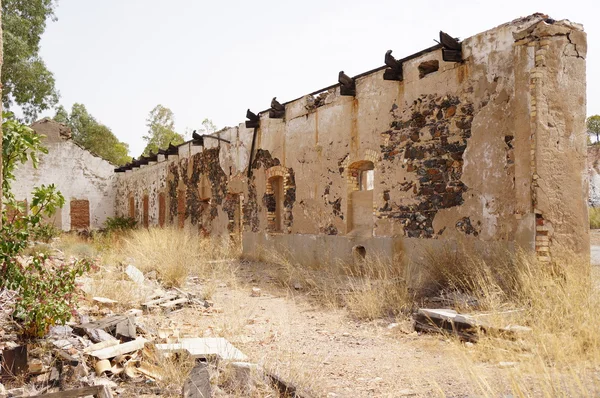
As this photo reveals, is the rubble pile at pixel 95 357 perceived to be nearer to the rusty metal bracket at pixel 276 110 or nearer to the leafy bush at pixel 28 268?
the leafy bush at pixel 28 268

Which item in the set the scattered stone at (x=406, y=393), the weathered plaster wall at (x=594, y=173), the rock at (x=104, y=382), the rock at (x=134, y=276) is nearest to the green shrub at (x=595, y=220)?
the weathered plaster wall at (x=594, y=173)

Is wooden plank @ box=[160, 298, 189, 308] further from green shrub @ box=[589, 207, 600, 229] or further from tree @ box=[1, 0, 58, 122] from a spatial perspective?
green shrub @ box=[589, 207, 600, 229]

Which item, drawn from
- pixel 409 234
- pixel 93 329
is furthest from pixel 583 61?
pixel 93 329

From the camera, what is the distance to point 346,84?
35.0 feet

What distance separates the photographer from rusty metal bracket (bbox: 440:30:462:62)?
328 inches

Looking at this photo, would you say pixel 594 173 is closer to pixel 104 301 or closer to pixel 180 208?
pixel 180 208

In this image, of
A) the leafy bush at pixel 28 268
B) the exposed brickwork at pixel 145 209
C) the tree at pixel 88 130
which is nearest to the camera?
the leafy bush at pixel 28 268

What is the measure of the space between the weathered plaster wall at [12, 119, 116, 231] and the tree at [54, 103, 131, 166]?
35.6 feet

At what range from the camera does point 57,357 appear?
4.50m

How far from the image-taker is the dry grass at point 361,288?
7.00 meters

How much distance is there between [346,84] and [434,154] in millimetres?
2769

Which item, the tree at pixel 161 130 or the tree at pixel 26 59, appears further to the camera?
the tree at pixel 161 130

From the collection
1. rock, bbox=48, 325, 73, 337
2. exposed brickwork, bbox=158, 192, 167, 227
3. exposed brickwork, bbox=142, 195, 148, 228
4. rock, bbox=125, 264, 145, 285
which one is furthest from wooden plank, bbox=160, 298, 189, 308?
exposed brickwork, bbox=142, 195, 148, 228

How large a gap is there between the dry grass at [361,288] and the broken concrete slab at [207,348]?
8.26 ft
